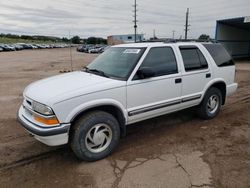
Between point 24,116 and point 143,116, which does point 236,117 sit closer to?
point 143,116

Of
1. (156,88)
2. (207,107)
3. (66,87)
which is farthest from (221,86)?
(66,87)

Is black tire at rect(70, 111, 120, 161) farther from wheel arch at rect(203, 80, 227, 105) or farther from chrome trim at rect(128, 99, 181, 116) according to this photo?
wheel arch at rect(203, 80, 227, 105)

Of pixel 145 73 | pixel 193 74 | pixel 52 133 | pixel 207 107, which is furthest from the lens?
pixel 207 107

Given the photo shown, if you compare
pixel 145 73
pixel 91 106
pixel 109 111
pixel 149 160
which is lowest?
pixel 149 160

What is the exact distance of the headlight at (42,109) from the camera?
3.12 m

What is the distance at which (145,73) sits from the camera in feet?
12.3

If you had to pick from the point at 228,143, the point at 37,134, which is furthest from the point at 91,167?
the point at 228,143

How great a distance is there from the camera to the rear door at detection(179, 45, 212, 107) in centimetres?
456

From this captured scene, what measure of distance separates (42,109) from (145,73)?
1690 millimetres

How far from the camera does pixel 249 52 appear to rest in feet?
100.0

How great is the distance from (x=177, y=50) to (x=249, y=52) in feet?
101

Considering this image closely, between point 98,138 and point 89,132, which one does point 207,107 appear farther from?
point 89,132

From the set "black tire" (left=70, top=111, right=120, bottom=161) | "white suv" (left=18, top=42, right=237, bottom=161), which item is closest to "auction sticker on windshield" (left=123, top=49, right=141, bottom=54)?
"white suv" (left=18, top=42, right=237, bottom=161)

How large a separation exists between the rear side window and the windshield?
1.96 meters
